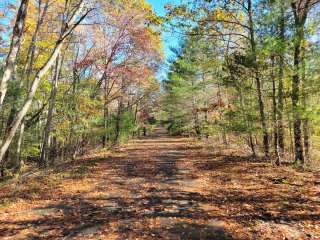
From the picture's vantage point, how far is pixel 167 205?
23.9 feet

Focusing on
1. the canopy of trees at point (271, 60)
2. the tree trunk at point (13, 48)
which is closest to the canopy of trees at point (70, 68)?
the canopy of trees at point (271, 60)

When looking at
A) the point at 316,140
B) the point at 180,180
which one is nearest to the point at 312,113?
the point at 180,180

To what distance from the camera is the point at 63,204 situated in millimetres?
7676

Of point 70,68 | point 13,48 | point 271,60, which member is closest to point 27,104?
point 13,48

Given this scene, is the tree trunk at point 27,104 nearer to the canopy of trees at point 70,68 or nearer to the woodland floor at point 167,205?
the woodland floor at point 167,205

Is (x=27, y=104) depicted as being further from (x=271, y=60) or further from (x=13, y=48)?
(x=271, y=60)

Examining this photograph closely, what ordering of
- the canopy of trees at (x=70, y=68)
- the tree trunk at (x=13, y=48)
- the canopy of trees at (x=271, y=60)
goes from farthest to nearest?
the canopy of trees at (x=70, y=68)
the canopy of trees at (x=271, y=60)
the tree trunk at (x=13, y=48)

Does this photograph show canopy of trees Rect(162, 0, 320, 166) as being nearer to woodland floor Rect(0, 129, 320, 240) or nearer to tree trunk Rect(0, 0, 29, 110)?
woodland floor Rect(0, 129, 320, 240)

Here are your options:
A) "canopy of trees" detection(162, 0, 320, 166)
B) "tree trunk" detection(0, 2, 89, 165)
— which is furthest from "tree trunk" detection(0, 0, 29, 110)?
"canopy of trees" detection(162, 0, 320, 166)

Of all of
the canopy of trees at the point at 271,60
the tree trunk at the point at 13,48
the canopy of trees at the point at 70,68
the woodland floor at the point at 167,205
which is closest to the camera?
the woodland floor at the point at 167,205

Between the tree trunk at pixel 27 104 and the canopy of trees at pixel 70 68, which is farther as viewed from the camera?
the canopy of trees at pixel 70 68

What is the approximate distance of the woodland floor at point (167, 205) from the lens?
18.6 feet

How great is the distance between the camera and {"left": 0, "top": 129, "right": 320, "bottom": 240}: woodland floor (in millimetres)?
5668

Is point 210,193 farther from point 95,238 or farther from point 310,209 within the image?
point 95,238
